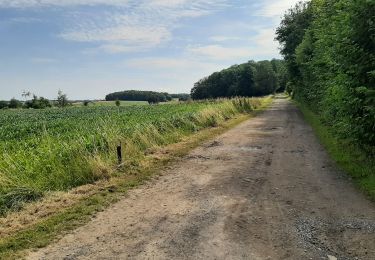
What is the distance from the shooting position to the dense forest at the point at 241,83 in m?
128

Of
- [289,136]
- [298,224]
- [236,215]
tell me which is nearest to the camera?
[298,224]

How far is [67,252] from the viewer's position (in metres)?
6.03

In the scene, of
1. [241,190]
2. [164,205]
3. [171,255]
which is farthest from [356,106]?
[171,255]

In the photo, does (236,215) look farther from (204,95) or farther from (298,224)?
(204,95)

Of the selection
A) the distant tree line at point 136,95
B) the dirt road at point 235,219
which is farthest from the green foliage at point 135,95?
the dirt road at point 235,219

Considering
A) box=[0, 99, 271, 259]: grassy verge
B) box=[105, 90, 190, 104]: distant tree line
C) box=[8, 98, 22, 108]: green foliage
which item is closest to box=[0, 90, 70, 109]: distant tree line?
box=[8, 98, 22, 108]: green foliage

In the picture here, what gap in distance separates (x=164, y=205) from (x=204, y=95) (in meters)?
136

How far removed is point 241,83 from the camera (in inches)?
5182

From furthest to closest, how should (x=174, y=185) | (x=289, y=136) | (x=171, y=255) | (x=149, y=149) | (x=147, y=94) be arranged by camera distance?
1. (x=147, y=94)
2. (x=289, y=136)
3. (x=149, y=149)
4. (x=174, y=185)
5. (x=171, y=255)

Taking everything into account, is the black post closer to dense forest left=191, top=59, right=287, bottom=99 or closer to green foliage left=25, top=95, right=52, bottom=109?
green foliage left=25, top=95, right=52, bottom=109

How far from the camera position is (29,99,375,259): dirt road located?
235 inches

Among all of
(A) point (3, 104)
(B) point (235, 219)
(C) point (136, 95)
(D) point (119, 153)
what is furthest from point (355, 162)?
(C) point (136, 95)

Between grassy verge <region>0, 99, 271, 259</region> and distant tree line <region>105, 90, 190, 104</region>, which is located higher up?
distant tree line <region>105, 90, 190, 104</region>

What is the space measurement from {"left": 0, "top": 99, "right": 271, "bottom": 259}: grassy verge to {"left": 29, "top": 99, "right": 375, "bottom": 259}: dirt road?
0.89 ft
